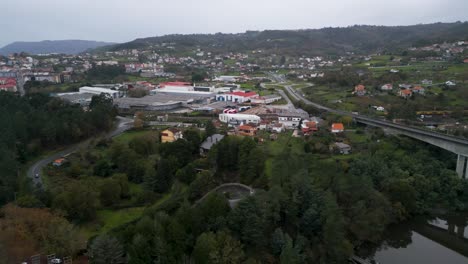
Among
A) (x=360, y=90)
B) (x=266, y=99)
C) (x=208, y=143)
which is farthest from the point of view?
(x=266, y=99)

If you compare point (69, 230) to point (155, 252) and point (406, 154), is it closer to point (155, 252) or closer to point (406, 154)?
point (155, 252)

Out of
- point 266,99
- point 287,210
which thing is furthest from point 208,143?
point 266,99

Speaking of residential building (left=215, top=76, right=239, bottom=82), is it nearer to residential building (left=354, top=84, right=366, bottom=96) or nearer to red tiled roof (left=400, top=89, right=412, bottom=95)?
residential building (left=354, top=84, right=366, bottom=96)

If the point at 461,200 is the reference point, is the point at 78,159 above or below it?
above

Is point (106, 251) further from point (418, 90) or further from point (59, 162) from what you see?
point (418, 90)

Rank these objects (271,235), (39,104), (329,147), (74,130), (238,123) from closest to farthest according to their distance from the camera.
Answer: (271,235) < (329,147) < (74,130) < (238,123) < (39,104)

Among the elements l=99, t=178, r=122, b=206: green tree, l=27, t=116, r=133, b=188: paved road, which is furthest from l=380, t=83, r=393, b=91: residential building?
l=99, t=178, r=122, b=206: green tree

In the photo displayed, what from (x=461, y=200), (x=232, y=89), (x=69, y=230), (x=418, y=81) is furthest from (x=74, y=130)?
(x=418, y=81)
